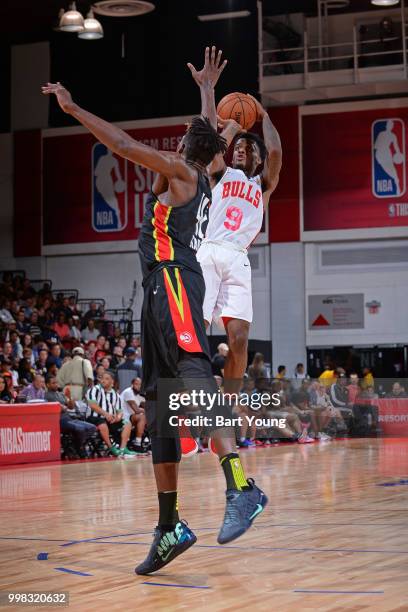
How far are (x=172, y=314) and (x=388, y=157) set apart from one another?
21735 millimetres

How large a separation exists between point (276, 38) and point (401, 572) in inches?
886

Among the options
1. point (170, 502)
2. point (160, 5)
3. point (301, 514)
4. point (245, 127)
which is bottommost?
point (301, 514)

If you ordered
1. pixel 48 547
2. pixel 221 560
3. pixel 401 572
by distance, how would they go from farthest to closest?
pixel 48 547 → pixel 221 560 → pixel 401 572

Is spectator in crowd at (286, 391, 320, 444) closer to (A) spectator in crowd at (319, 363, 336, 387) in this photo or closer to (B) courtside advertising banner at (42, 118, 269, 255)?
(A) spectator in crowd at (319, 363, 336, 387)

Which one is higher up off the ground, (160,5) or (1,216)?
(160,5)

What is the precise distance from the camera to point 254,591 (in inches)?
178

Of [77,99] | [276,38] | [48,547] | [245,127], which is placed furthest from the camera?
[77,99]

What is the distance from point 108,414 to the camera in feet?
52.8

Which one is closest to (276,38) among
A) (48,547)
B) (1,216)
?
(1,216)

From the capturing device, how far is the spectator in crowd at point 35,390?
51.3 feet

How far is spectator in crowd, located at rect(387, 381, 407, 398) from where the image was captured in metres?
21.0

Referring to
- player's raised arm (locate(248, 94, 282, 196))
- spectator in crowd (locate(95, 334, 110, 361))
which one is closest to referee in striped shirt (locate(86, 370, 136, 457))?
spectator in crowd (locate(95, 334, 110, 361))

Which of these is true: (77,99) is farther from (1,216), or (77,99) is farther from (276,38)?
(276,38)

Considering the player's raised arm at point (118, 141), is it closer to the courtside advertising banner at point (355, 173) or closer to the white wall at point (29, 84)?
the courtside advertising banner at point (355, 173)
